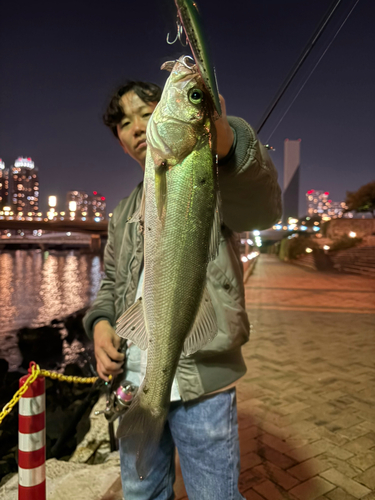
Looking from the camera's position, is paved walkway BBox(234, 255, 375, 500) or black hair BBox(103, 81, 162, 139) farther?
paved walkway BBox(234, 255, 375, 500)

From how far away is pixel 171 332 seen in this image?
1270mm

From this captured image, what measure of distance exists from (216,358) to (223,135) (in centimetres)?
98

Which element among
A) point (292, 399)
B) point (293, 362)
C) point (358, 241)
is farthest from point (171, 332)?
point (358, 241)

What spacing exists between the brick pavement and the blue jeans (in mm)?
1687

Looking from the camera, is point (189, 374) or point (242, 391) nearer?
point (189, 374)

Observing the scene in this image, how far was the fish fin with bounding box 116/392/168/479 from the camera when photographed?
1.36 metres

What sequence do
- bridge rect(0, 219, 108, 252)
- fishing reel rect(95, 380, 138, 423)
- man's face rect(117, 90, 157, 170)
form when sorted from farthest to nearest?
1. bridge rect(0, 219, 108, 252)
2. man's face rect(117, 90, 157, 170)
3. fishing reel rect(95, 380, 138, 423)

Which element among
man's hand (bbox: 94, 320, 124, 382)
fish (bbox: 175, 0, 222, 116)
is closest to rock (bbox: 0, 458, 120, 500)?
man's hand (bbox: 94, 320, 124, 382)

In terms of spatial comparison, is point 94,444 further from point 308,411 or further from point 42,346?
point 42,346

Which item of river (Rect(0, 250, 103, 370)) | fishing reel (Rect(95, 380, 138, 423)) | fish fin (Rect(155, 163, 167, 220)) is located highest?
fish fin (Rect(155, 163, 167, 220))

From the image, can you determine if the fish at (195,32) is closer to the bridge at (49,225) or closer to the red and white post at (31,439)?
the red and white post at (31,439)

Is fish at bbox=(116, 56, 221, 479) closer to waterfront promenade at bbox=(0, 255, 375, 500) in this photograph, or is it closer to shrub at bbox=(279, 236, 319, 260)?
waterfront promenade at bbox=(0, 255, 375, 500)

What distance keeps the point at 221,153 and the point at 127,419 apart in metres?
1.04

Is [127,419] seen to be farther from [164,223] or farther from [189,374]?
[164,223]
